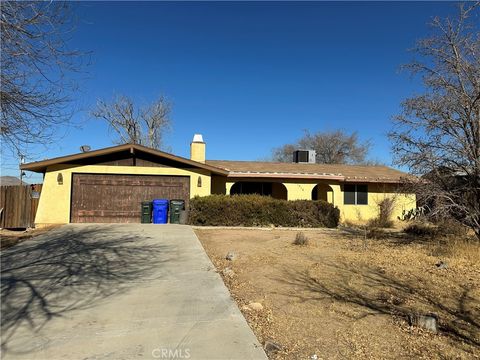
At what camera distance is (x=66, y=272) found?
6.81 m

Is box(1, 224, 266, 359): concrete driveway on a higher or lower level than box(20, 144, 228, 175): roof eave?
lower

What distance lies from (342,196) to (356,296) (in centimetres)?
1521

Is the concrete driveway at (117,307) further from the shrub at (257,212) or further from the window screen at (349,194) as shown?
the window screen at (349,194)

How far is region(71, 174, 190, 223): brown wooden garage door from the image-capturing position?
1562 centimetres

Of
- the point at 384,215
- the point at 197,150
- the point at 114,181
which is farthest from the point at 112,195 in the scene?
the point at 384,215

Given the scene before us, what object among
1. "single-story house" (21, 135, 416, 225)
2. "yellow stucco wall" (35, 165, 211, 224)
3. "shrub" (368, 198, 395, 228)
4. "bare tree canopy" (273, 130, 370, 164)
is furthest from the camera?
"bare tree canopy" (273, 130, 370, 164)

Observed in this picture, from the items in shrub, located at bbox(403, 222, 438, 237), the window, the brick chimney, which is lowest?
shrub, located at bbox(403, 222, 438, 237)

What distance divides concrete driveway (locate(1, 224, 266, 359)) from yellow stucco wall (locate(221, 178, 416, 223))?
1103 cm

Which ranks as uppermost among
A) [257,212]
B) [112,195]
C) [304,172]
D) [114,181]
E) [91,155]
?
[91,155]

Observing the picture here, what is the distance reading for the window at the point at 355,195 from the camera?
67.5 ft

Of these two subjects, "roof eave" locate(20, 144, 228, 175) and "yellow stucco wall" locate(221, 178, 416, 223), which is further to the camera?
"yellow stucco wall" locate(221, 178, 416, 223)

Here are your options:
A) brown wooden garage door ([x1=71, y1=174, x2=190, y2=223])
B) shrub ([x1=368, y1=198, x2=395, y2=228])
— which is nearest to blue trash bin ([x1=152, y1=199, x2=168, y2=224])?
brown wooden garage door ([x1=71, y1=174, x2=190, y2=223])

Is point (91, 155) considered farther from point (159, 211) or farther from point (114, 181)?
point (159, 211)

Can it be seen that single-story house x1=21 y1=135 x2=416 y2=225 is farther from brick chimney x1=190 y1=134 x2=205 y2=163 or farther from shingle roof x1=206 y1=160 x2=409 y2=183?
brick chimney x1=190 y1=134 x2=205 y2=163
